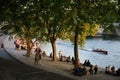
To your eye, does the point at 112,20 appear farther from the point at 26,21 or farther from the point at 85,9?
Answer: the point at 26,21

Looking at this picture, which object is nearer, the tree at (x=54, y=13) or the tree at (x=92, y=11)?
the tree at (x=92, y=11)

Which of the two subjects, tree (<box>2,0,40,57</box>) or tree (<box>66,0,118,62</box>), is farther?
tree (<box>2,0,40,57</box>)

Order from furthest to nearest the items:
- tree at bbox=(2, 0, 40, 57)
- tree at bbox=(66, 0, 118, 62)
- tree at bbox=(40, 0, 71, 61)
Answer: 1. tree at bbox=(2, 0, 40, 57)
2. tree at bbox=(40, 0, 71, 61)
3. tree at bbox=(66, 0, 118, 62)

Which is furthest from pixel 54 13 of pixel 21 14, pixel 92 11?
pixel 21 14

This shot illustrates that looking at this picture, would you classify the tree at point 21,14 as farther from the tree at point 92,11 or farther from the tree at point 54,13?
the tree at point 92,11

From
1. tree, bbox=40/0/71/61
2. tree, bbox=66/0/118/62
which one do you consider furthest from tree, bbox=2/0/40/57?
tree, bbox=66/0/118/62

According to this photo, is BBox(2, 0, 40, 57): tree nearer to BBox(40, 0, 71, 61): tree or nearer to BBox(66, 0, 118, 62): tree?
BBox(40, 0, 71, 61): tree

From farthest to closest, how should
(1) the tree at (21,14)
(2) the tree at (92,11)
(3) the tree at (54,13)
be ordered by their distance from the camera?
(1) the tree at (21,14), (3) the tree at (54,13), (2) the tree at (92,11)

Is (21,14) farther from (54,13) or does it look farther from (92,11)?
(92,11)

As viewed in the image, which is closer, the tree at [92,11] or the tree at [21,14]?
the tree at [92,11]

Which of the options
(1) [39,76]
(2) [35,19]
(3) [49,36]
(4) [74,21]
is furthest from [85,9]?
(1) [39,76]

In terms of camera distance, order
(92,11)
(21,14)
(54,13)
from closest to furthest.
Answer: (92,11), (54,13), (21,14)

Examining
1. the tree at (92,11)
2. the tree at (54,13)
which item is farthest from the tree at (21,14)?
the tree at (92,11)

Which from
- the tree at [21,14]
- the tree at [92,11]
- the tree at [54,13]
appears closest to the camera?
the tree at [92,11]
